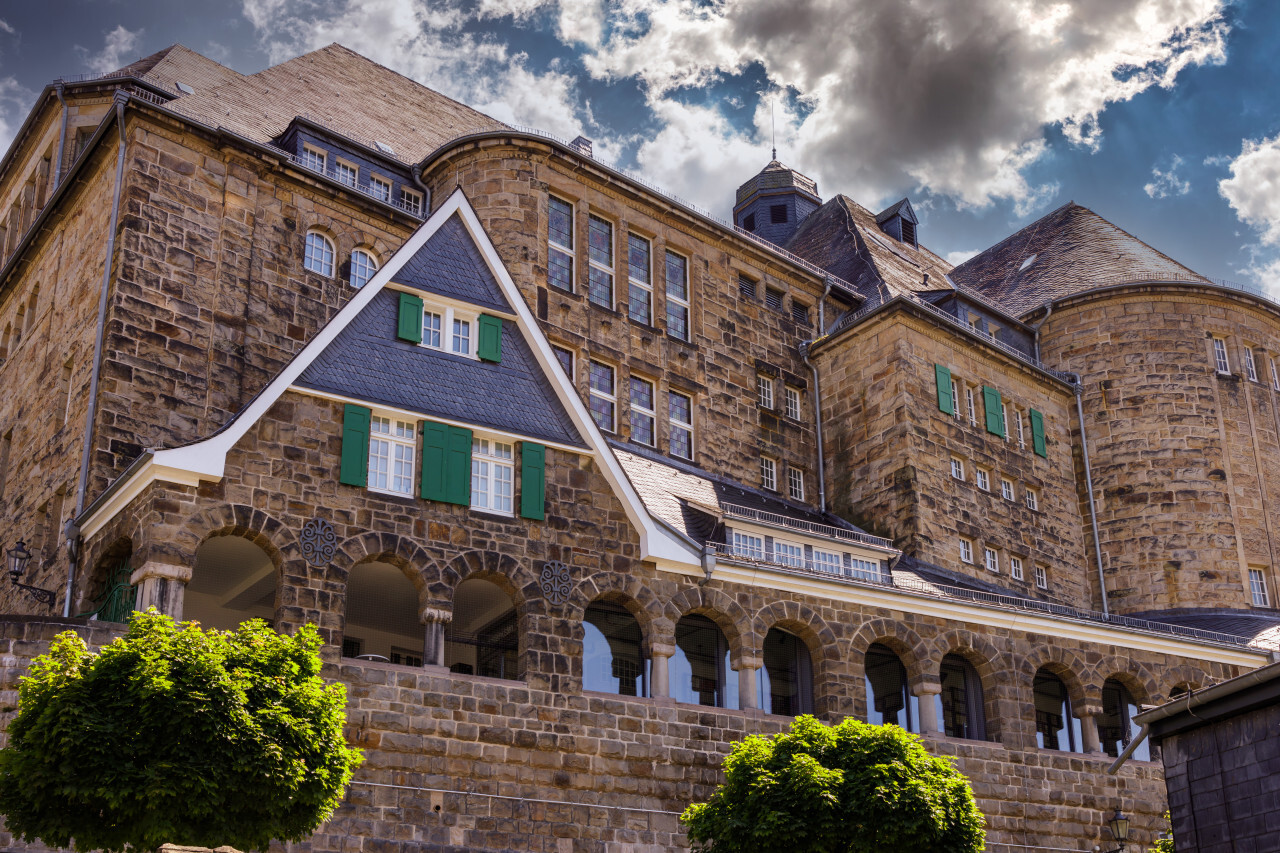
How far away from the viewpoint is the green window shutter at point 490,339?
28719mm

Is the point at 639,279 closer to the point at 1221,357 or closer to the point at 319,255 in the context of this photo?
the point at 319,255

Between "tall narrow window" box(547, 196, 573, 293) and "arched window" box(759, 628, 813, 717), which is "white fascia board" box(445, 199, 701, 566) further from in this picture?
"tall narrow window" box(547, 196, 573, 293)

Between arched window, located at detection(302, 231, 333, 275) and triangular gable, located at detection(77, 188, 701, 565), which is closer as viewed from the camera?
triangular gable, located at detection(77, 188, 701, 565)

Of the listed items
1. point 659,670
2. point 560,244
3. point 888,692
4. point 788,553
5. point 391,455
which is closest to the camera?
point 391,455

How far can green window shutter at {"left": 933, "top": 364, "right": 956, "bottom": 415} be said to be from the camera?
41341mm

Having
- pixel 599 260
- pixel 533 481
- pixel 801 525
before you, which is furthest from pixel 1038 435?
pixel 533 481

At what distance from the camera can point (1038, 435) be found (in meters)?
45.1

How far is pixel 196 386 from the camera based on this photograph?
3084 centimetres

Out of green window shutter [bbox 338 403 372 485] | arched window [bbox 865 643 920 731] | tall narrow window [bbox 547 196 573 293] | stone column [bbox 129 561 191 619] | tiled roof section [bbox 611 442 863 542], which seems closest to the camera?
stone column [bbox 129 561 191 619]

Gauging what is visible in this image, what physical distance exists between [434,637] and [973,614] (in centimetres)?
1302

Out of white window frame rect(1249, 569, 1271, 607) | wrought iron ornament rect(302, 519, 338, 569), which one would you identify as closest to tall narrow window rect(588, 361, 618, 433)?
wrought iron ornament rect(302, 519, 338, 569)

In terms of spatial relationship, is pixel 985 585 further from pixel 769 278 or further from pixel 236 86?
pixel 236 86

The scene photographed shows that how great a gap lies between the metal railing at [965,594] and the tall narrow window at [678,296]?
9653 mm

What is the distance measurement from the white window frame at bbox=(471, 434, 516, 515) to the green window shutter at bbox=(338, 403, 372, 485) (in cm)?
216
